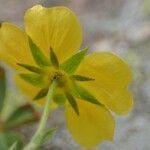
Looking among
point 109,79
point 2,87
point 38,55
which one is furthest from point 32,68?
point 2,87

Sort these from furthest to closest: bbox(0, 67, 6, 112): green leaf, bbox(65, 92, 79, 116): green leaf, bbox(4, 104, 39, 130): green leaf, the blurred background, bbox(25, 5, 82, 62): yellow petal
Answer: the blurred background, bbox(4, 104, 39, 130): green leaf, bbox(0, 67, 6, 112): green leaf, bbox(65, 92, 79, 116): green leaf, bbox(25, 5, 82, 62): yellow petal

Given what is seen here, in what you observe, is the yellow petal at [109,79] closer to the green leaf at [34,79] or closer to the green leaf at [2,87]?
the green leaf at [34,79]

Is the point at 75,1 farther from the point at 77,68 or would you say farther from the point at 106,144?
the point at 77,68

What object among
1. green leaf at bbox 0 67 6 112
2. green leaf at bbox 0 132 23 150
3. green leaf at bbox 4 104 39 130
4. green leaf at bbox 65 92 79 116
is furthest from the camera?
green leaf at bbox 4 104 39 130

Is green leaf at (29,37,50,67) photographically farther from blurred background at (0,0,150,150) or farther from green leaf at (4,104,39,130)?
green leaf at (4,104,39,130)

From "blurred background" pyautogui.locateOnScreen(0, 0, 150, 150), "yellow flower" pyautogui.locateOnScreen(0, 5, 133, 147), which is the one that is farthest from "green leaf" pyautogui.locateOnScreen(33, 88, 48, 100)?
"blurred background" pyautogui.locateOnScreen(0, 0, 150, 150)

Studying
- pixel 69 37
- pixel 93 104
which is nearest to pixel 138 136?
pixel 93 104

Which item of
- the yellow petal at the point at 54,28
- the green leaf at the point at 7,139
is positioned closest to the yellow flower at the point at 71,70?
the yellow petal at the point at 54,28
